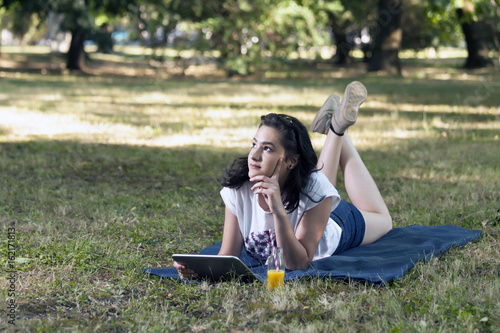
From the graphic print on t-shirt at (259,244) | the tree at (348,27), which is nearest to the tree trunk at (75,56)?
the tree at (348,27)

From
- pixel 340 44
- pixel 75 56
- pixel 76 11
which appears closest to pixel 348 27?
pixel 340 44

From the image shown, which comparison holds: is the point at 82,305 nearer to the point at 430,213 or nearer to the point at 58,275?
the point at 58,275

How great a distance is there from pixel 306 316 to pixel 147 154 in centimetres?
552

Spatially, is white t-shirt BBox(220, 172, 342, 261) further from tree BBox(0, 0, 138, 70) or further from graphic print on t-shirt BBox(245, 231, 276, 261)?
tree BBox(0, 0, 138, 70)

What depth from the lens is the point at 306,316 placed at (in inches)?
132

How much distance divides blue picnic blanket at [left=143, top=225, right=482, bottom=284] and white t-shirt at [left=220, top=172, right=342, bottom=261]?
0.65 feet

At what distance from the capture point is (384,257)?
14.4 feet

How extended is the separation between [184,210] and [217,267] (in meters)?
2.12

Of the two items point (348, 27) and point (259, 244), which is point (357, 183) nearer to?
point (259, 244)

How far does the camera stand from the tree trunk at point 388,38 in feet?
78.3

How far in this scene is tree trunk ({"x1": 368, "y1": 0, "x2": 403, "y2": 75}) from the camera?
78.3 feet

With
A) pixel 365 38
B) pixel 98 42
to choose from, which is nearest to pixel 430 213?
pixel 98 42

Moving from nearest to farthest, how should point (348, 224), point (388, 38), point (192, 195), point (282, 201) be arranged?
point (282, 201) < point (348, 224) < point (192, 195) < point (388, 38)

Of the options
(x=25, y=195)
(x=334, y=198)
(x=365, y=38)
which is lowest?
(x=25, y=195)
